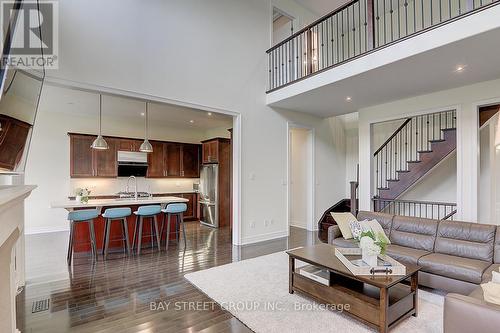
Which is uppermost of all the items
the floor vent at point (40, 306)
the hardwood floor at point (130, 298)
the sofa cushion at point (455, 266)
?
the sofa cushion at point (455, 266)

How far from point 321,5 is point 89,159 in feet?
23.6

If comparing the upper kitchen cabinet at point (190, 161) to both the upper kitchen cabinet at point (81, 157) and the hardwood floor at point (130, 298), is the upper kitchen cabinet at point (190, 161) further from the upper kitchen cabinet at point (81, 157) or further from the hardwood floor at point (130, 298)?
the hardwood floor at point (130, 298)

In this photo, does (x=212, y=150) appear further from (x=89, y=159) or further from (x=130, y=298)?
(x=130, y=298)

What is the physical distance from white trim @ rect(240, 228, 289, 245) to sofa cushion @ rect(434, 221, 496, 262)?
123 inches

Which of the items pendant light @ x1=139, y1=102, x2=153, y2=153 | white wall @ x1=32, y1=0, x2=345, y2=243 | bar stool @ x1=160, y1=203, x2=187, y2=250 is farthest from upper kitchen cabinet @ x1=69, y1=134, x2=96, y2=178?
white wall @ x1=32, y1=0, x2=345, y2=243

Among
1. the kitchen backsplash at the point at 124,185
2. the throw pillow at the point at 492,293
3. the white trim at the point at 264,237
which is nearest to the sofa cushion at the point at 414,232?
the throw pillow at the point at 492,293

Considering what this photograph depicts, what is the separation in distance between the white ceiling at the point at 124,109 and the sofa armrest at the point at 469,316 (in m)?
4.46

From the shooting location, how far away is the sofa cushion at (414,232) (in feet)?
11.5

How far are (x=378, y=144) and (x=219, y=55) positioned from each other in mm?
4719

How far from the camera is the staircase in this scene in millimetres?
5180

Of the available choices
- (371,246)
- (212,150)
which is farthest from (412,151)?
(212,150)

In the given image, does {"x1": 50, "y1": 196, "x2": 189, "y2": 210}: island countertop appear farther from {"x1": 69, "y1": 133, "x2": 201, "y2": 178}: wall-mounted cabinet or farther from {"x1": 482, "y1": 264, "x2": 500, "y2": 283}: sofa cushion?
{"x1": 482, "y1": 264, "x2": 500, "y2": 283}: sofa cushion

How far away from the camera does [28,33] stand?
208cm

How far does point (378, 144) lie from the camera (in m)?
7.03
